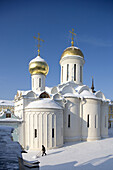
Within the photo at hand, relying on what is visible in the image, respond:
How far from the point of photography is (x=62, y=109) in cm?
1209

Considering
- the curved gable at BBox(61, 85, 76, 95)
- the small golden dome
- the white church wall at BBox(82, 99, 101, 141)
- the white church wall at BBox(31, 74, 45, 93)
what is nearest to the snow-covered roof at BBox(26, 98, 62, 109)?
the curved gable at BBox(61, 85, 76, 95)

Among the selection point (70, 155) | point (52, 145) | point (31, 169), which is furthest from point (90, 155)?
point (31, 169)

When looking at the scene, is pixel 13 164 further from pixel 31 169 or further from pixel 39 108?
pixel 39 108

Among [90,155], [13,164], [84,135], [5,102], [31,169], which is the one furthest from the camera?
[5,102]

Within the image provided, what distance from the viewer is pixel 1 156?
1.77 metres

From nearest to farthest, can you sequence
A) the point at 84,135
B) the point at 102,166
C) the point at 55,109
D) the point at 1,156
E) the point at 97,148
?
the point at 1,156, the point at 102,166, the point at 97,148, the point at 55,109, the point at 84,135

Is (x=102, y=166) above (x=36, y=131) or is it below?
below

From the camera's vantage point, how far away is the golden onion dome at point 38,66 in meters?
14.8

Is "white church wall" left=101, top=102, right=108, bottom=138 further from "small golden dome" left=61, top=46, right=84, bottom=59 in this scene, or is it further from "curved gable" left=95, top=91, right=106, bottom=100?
"small golden dome" left=61, top=46, right=84, bottom=59

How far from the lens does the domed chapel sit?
10977mm

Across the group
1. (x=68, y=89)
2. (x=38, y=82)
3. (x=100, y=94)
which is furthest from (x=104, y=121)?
(x=38, y=82)

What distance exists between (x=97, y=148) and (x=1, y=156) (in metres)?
10.5

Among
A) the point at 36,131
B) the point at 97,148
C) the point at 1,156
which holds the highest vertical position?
the point at 1,156

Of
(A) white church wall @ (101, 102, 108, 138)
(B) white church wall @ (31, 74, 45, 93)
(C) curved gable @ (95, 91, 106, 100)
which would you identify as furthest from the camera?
(C) curved gable @ (95, 91, 106, 100)
